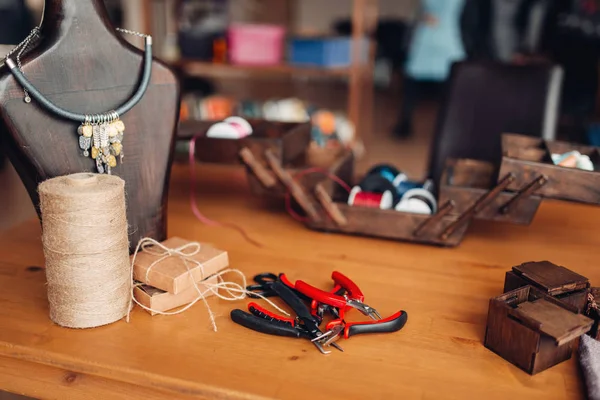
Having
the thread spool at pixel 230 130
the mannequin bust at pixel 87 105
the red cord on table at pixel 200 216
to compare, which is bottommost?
the red cord on table at pixel 200 216

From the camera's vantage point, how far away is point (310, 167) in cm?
142

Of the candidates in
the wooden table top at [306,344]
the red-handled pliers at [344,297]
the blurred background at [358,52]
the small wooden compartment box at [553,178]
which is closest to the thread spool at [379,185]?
the wooden table top at [306,344]

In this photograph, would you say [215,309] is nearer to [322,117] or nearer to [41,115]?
[41,115]

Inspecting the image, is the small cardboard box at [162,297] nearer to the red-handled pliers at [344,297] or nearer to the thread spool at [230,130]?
the red-handled pliers at [344,297]

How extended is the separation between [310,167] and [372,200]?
0.20 metres

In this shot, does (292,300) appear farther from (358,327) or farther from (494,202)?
(494,202)

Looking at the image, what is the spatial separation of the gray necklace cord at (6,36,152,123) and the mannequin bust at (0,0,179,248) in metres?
0.01

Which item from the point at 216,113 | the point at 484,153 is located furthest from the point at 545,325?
the point at 216,113

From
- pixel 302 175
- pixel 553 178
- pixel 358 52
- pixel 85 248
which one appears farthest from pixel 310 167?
pixel 358 52

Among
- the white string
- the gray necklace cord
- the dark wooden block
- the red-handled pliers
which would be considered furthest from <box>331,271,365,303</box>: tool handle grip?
the gray necklace cord

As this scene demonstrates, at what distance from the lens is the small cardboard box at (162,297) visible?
94cm

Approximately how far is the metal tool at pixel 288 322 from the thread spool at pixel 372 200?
Result: 374mm

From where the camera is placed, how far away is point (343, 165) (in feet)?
4.69

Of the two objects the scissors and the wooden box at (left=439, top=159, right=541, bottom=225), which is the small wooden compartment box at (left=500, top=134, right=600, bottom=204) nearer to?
the wooden box at (left=439, top=159, right=541, bottom=225)
